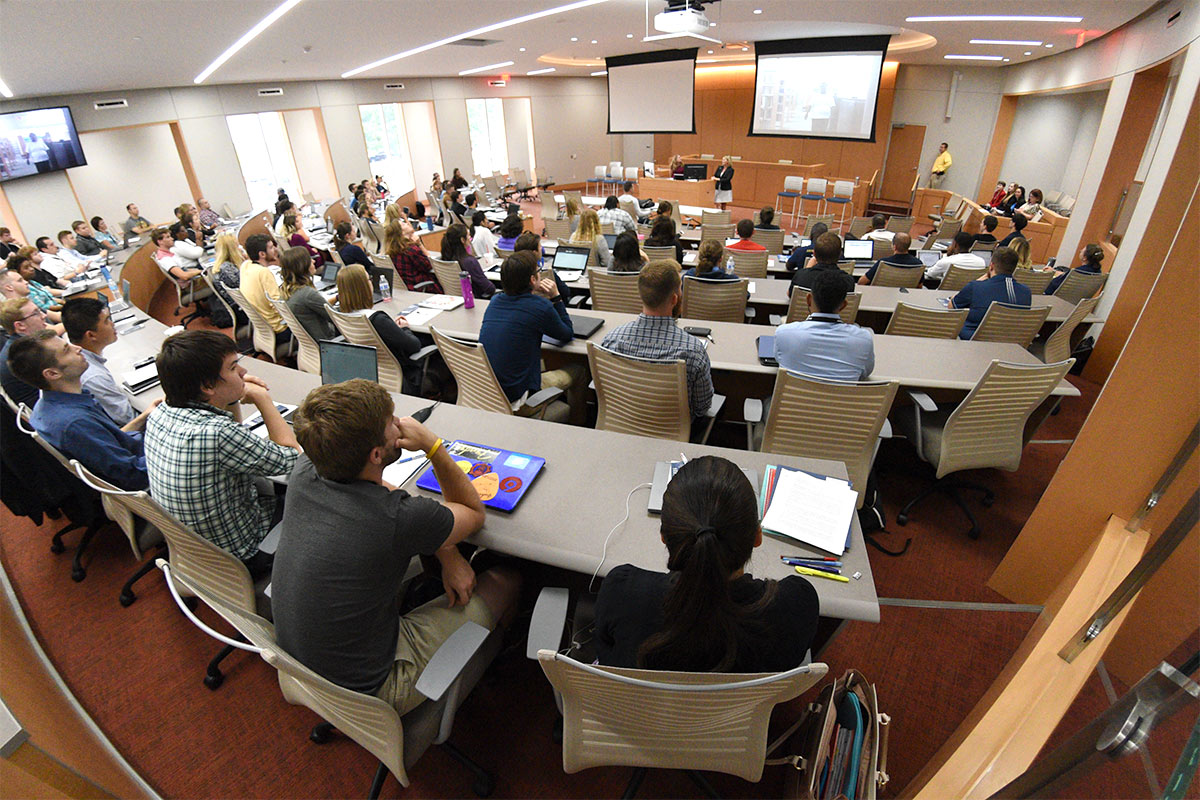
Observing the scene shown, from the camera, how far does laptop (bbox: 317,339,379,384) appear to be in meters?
2.63

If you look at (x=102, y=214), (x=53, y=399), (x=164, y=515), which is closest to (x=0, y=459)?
(x=53, y=399)

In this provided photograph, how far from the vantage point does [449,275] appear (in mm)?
4852

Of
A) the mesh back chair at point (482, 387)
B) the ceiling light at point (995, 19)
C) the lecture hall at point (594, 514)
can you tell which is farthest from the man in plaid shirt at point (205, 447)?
the ceiling light at point (995, 19)

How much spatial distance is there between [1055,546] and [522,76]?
62.2 feet

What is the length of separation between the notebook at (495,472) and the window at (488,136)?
17.3 meters

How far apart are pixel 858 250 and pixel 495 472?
5.79m

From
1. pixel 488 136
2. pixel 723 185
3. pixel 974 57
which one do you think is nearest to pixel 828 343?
pixel 723 185

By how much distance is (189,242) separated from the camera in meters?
6.52

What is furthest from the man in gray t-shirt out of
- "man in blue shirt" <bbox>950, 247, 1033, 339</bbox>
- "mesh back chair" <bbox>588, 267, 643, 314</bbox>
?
"man in blue shirt" <bbox>950, 247, 1033, 339</bbox>

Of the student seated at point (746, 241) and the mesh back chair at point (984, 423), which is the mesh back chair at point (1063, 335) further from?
the student seated at point (746, 241)

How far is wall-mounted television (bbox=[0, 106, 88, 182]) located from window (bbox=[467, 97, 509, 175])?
10158 millimetres

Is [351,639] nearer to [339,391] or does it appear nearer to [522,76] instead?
[339,391]

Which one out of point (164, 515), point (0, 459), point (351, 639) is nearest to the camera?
point (351, 639)

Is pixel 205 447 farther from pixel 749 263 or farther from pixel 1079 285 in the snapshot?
pixel 1079 285
